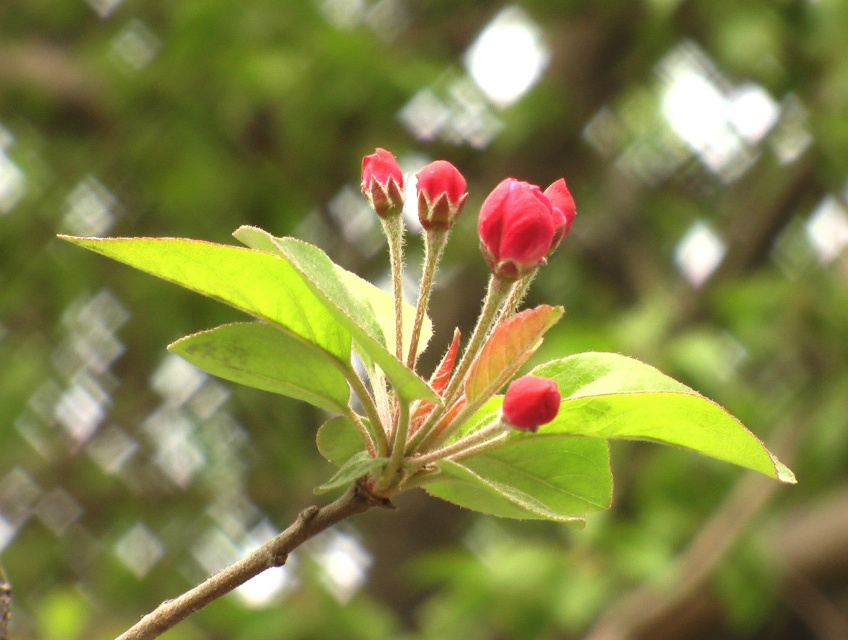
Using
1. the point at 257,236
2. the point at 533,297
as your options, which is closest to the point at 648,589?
the point at 533,297

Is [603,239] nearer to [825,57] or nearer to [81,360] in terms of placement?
[825,57]

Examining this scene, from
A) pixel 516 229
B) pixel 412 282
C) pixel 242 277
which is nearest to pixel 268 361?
pixel 242 277

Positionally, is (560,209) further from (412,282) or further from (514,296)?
(412,282)

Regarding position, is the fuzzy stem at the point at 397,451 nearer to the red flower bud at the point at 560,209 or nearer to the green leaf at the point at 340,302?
the green leaf at the point at 340,302

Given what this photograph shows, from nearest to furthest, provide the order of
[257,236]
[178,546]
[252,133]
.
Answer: [257,236] → [252,133] → [178,546]

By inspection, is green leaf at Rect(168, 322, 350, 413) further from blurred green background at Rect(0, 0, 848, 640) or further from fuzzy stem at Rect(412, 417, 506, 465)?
blurred green background at Rect(0, 0, 848, 640)
